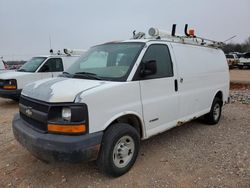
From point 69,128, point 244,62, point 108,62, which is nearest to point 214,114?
point 108,62

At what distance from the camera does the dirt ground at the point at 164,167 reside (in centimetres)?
339

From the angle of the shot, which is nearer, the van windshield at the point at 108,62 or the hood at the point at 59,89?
the hood at the point at 59,89

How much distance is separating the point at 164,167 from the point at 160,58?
1863mm

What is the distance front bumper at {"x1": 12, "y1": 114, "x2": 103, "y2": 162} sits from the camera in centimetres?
289

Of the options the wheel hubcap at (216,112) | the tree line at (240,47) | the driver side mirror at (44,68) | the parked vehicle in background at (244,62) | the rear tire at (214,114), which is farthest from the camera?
the tree line at (240,47)

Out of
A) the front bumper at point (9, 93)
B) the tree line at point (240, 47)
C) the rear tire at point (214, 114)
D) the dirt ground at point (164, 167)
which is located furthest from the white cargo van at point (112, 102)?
the tree line at point (240, 47)

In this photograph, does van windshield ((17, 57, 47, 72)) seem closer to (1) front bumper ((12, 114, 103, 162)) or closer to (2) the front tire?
(1) front bumper ((12, 114, 103, 162))

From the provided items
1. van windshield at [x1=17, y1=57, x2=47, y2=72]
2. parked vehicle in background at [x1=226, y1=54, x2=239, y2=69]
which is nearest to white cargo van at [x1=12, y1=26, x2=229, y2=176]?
van windshield at [x1=17, y1=57, x2=47, y2=72]

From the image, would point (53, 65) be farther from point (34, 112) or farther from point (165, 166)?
point (165, 166)

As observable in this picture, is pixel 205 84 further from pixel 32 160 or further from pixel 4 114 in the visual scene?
pixel 4 114

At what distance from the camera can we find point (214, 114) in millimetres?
6172

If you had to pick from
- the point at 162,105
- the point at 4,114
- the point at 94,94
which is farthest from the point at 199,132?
the point at 4,114

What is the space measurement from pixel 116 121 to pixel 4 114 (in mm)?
5437

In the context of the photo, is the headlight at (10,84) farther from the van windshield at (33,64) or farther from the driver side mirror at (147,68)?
the driver side mirror at (147,68)
